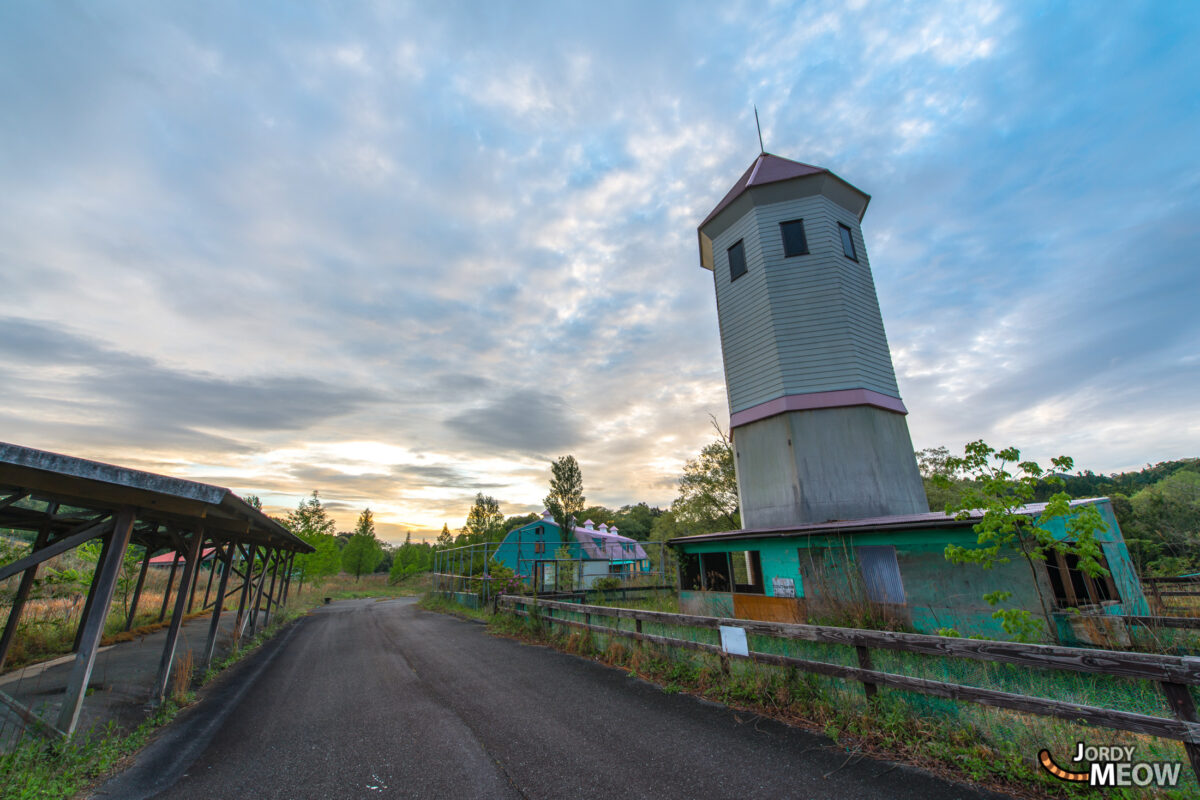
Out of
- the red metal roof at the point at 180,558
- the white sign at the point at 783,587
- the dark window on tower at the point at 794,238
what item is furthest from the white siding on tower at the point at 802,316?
the red metal roof at the point at 180,558

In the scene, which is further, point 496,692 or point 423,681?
point 423,681

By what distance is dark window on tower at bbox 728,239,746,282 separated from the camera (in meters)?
16.9

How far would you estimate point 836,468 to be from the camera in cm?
1329

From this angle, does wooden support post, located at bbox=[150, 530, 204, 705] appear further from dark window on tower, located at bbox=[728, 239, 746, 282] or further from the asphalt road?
dark window on tower, located at bbox=[728, 239, 746, 282]

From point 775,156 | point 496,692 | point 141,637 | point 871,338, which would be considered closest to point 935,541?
point 871,338

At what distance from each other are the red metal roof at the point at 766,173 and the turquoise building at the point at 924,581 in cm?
1230

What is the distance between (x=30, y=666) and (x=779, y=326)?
19.6 meters

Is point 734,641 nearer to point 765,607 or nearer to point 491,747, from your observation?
point 491,747

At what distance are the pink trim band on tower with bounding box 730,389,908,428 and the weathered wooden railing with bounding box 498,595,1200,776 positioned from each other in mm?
9206

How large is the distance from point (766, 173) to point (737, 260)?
351 centimetres

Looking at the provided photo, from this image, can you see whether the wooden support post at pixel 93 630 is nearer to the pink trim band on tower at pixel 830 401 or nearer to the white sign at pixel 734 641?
the white sign at pixel 734 641

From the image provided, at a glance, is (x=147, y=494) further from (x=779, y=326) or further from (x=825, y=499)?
(x=779, y=326)

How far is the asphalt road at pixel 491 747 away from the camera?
154 inches

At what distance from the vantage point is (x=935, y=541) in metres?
9.48
